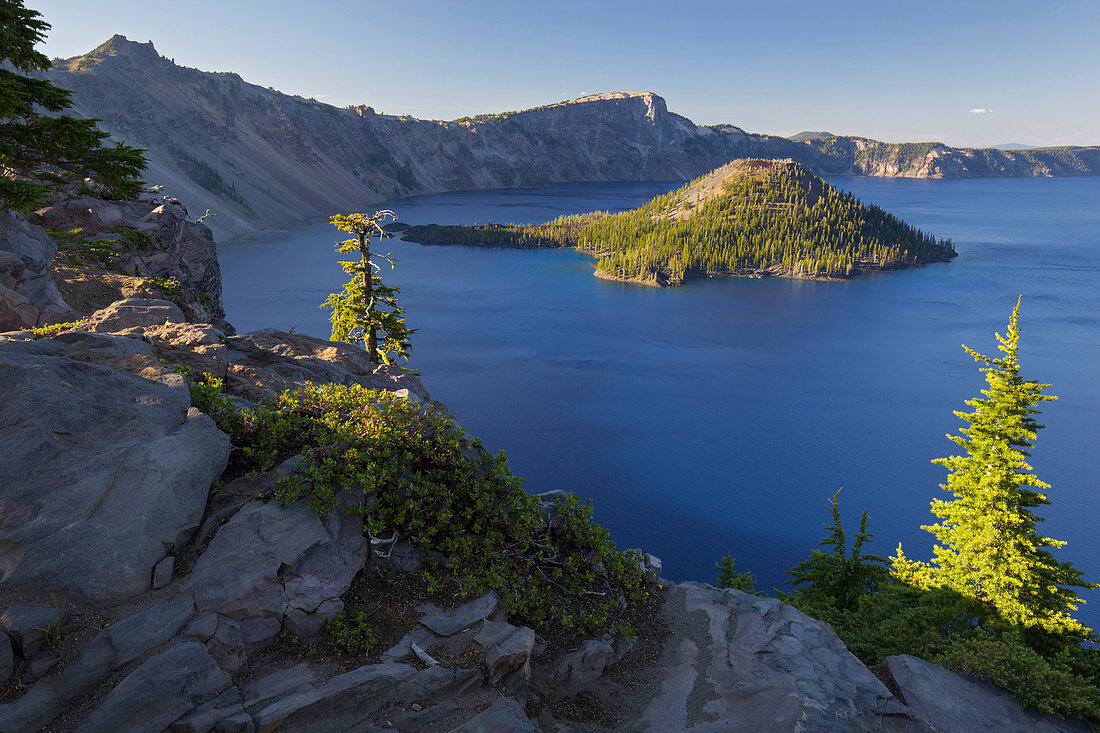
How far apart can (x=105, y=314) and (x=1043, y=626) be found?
3479cm

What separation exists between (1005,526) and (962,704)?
978cm

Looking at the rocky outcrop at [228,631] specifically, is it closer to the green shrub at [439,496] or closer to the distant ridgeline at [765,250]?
the green shrub at [439,496]

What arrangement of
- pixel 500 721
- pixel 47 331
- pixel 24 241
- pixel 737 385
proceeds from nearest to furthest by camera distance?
1. pixel 500 721
2. pixel 47 331
3. pixel 24 241
4. pixel 737 385

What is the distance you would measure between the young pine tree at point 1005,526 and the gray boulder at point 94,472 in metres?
24.8

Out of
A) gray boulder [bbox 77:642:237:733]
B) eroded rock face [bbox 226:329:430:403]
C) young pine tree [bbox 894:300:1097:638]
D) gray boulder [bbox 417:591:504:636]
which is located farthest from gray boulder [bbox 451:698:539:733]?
young pine tree [bbox 894:300:1097:638]

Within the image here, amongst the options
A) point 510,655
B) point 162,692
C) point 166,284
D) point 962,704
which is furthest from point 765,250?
point 162,692

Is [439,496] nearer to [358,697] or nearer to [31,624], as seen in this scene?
[358,697]

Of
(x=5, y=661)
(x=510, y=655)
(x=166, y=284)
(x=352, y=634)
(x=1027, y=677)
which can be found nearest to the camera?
(x=5, y=661)

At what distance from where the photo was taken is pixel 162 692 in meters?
8.17

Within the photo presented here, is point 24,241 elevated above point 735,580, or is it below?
above

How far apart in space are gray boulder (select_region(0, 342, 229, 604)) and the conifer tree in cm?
1024

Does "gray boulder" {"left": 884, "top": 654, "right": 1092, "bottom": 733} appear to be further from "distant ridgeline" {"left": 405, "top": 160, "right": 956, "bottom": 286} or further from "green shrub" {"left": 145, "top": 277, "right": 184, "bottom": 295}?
"distant ridgeline" {"left": 405, "top": 160, "right": 956, "bottom": 286}

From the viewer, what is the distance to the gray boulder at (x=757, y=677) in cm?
1213

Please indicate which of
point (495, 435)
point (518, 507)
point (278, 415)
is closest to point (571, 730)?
point (518, 507)
